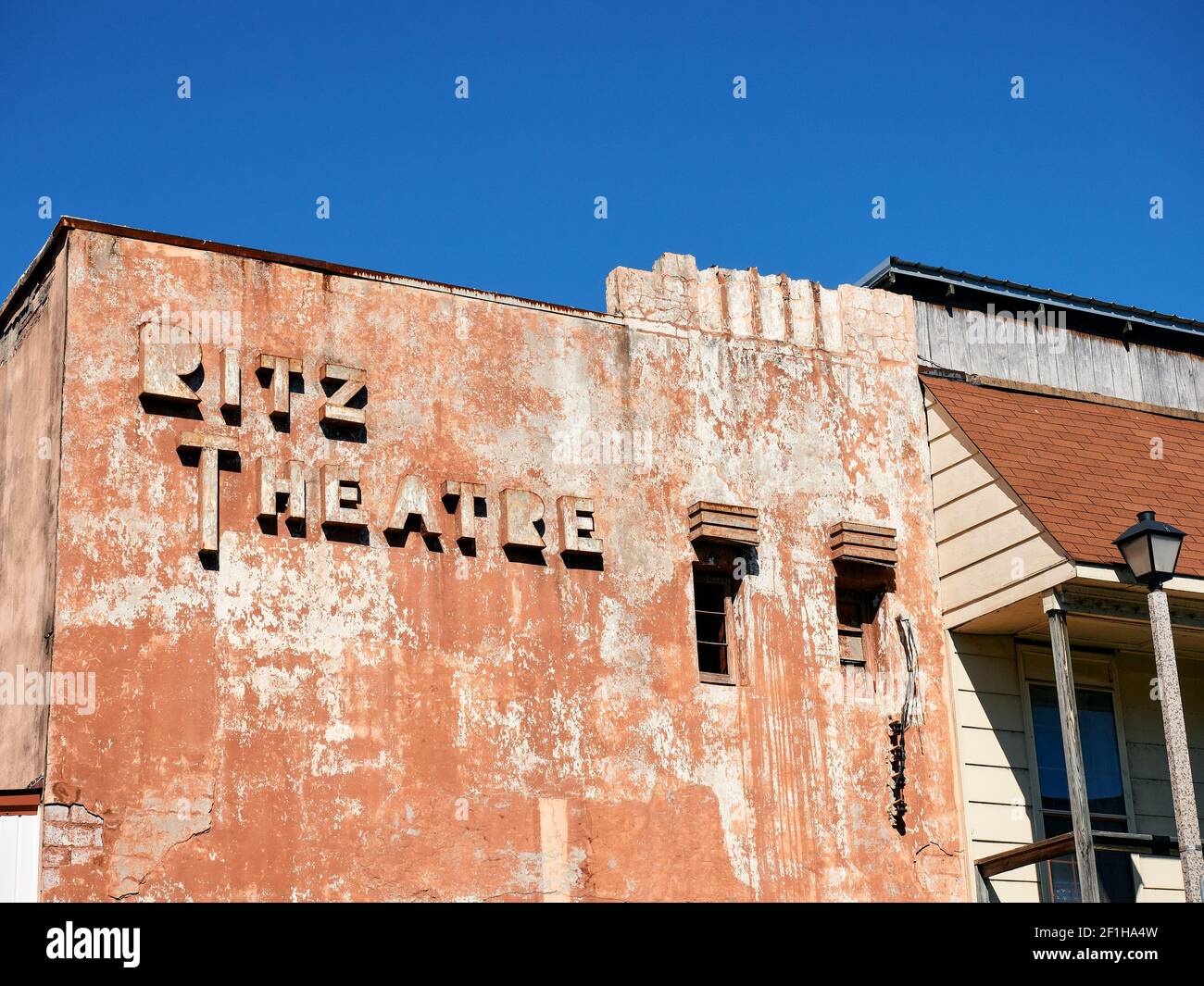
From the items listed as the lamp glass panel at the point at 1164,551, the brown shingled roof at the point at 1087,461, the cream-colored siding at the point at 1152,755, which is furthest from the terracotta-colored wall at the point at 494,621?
the lamp glass panel at the point at 1164,551

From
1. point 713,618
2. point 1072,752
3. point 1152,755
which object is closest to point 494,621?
point 713,618

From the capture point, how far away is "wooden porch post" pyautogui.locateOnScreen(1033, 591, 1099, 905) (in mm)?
18000

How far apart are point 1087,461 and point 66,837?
40.8 feet

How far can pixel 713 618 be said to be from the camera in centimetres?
1950

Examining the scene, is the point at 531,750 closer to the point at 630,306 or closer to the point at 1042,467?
the point at 630,306

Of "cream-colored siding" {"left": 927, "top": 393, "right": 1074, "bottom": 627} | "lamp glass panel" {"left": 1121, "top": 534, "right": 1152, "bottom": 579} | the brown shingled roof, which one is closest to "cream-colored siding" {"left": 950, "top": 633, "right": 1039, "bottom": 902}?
"cream-colored siding" {"left": 927, "top": 393, "right": 1074, "bottom": 627}

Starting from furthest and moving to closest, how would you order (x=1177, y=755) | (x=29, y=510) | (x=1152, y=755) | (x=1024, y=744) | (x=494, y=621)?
(x=1152, y=755), (x=1024, y=744), (x=494, y=621), (x=29, y=510), (x=1177, y=755)

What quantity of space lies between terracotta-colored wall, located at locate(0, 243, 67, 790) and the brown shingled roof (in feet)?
34.3

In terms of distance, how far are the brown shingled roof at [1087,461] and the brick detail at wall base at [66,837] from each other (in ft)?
34.2

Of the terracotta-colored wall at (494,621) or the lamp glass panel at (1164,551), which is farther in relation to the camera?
the terracotta-colored wall at (494,621)

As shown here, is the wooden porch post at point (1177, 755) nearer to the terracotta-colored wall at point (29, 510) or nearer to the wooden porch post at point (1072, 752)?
the wooden porch post at point (1072, 752)

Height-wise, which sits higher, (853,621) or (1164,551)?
(853,621)

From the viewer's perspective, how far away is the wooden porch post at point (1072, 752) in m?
18.0

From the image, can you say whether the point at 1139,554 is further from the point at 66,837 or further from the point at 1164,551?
the point at 66,837
